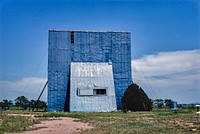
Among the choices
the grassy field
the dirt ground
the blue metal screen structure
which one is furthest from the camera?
the blue metal screen structure

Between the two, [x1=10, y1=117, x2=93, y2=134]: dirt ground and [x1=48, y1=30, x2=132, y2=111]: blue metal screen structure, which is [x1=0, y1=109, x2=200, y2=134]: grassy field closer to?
[x1=10, y1=117, x2=93, y2=134]: dirt ground

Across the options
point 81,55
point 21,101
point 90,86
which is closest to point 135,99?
point 90,86

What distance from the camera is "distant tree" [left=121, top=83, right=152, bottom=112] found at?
4181 cm

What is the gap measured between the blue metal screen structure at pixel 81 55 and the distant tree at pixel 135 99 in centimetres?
348

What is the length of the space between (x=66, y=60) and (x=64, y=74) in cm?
215

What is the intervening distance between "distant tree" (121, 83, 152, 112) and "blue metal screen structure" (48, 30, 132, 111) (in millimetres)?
3481

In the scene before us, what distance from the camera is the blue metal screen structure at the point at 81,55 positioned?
44156 mm

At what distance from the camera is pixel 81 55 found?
4594cm

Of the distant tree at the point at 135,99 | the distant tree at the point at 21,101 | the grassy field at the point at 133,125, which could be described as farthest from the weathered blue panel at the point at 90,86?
the distant tree at the point at 21,101

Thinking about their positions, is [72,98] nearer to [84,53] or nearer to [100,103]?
[100,103]

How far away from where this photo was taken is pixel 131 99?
138ft

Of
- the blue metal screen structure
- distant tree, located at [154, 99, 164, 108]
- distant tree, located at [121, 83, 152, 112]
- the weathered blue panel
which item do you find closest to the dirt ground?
the weathered blue panel

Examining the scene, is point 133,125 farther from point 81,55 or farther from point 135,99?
point 81,55

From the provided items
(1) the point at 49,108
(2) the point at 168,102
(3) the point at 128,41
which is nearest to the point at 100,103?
(1) the point at 49,108
